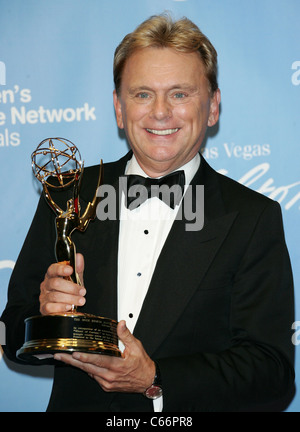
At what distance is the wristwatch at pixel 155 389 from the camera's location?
217 centimetres

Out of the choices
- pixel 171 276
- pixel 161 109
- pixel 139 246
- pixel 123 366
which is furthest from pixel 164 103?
pixel 123 366

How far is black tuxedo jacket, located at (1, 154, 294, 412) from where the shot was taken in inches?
88.6

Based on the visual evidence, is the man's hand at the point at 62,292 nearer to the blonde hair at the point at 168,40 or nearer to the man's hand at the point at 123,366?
the man's hand at the point at 123,366

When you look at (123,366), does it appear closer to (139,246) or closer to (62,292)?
(62,292)

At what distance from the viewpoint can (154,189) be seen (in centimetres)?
259

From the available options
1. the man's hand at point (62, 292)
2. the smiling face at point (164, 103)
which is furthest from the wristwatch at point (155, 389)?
the smiling face at point (164, 103)

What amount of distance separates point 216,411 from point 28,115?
1.67 meters

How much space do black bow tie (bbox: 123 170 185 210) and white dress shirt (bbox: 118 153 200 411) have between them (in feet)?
0.11

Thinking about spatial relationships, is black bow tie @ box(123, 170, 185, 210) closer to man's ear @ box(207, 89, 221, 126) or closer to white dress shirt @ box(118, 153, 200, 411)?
white dress shirt @ box(118, 153, 200, 411)

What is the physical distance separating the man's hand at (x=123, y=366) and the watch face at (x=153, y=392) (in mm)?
27

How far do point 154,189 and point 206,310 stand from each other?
52 centimetres

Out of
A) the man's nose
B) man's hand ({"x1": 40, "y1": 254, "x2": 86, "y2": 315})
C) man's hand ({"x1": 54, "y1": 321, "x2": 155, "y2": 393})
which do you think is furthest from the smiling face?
man's hand ({"x1": 54, "y1": 321, "x2": 155, "y2": 393})
